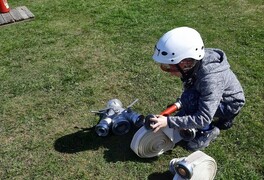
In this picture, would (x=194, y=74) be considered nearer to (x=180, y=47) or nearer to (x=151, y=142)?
(x=180, y=47)

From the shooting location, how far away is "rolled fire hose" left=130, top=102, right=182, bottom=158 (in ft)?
11.5

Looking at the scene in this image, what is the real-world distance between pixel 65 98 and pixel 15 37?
2159 millimetres

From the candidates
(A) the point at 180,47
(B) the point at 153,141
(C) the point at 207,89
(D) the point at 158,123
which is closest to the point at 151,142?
(B) the point at 153,141

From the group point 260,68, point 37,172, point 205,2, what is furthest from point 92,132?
point 205,2

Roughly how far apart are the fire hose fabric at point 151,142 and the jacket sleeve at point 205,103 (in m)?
0.22

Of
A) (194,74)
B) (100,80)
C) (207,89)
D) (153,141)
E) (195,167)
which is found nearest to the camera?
(195,167)

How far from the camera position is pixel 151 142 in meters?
3.56

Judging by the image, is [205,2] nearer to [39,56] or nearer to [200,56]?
[39,56]

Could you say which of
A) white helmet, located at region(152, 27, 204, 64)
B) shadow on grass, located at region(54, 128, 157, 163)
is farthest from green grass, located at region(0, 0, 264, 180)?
white helmet, located at region(152, 27, 204, 64)

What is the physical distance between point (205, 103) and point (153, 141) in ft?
2.09

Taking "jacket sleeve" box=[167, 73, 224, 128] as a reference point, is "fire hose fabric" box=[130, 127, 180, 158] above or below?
below

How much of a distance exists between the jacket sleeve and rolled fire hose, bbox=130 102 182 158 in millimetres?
224

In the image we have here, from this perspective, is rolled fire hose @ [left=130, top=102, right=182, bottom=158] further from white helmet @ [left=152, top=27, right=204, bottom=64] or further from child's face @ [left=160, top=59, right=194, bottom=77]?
white helmet @ [left=152, top=27, right=204, bottom=64]

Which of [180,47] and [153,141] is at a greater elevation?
[180,47]
